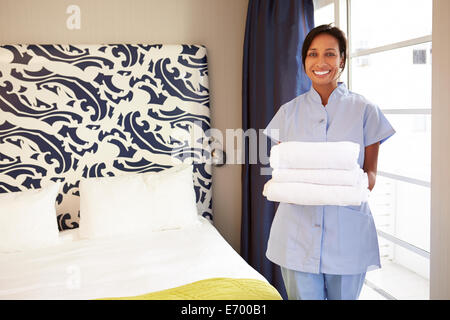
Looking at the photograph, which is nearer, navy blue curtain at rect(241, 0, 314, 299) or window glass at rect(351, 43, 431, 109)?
window glass at rect(351, 43, 431, 109)

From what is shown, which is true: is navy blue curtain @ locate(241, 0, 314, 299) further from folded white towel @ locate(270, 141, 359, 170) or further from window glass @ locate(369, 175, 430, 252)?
folded white towel @ locate(270, 141, 359, 170)

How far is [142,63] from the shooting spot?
2.93 meters

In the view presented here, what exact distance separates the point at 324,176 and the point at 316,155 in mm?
76

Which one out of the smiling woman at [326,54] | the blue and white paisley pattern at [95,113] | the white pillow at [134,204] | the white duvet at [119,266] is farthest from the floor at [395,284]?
the blue and white paisley pattern at [95,113]

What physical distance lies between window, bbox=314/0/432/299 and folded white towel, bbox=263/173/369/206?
1.30ft

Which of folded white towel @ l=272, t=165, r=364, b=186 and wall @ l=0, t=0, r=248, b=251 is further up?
wall @ l=0, t=0, r=248, b=251

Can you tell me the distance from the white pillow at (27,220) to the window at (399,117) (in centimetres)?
172

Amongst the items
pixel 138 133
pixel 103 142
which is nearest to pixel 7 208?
pixel 103 142

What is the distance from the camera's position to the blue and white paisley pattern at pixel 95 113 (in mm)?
2799

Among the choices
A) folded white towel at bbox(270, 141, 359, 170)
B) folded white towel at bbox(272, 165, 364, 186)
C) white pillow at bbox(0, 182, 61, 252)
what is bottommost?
white pillow at bbox(0, 182, 61, 252)

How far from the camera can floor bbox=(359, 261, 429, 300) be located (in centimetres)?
195

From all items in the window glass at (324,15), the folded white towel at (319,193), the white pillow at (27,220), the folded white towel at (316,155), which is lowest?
the white pillow at (27,220)

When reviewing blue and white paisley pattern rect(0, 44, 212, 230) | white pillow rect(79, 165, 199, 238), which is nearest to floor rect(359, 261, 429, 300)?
white pillow rect(79, 165, 199, 238)

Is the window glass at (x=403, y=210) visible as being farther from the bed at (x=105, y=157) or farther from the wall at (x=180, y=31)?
the wall at (x=180, y=31)
